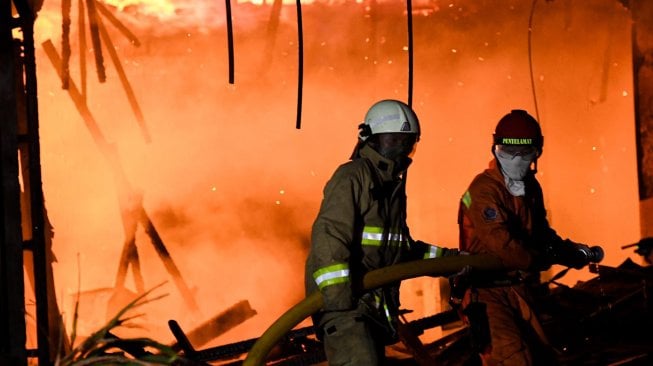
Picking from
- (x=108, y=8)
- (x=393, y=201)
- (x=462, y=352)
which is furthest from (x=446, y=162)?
(x=393, y=201)

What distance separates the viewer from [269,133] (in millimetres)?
10133

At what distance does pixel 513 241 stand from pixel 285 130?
430cm

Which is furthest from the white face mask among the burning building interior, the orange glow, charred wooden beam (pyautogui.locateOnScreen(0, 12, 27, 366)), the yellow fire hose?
the orange glow

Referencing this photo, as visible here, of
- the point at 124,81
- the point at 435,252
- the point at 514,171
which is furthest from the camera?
the point at 124,81

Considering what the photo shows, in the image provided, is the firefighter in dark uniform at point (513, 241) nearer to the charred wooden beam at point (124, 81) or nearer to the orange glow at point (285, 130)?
the orange glow at point (285, 130)

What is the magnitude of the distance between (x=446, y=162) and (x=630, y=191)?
2.28 metres

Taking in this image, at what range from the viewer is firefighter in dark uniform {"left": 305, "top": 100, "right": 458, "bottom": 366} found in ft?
17.2

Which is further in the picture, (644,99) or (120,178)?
(644,99)

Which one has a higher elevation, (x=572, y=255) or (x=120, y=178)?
(x=120, y=178)

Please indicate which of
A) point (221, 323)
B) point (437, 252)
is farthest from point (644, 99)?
point (437, 252)

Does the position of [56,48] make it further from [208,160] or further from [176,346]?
[176,346]

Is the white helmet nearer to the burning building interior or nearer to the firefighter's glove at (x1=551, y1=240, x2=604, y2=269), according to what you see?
the firefighter's glove at (x1=551, y1=240, x2=604, y2=269)

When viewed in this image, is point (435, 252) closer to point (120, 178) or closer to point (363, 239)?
point (363, 239)

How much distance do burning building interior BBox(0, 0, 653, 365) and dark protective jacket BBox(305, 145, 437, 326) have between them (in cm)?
284
